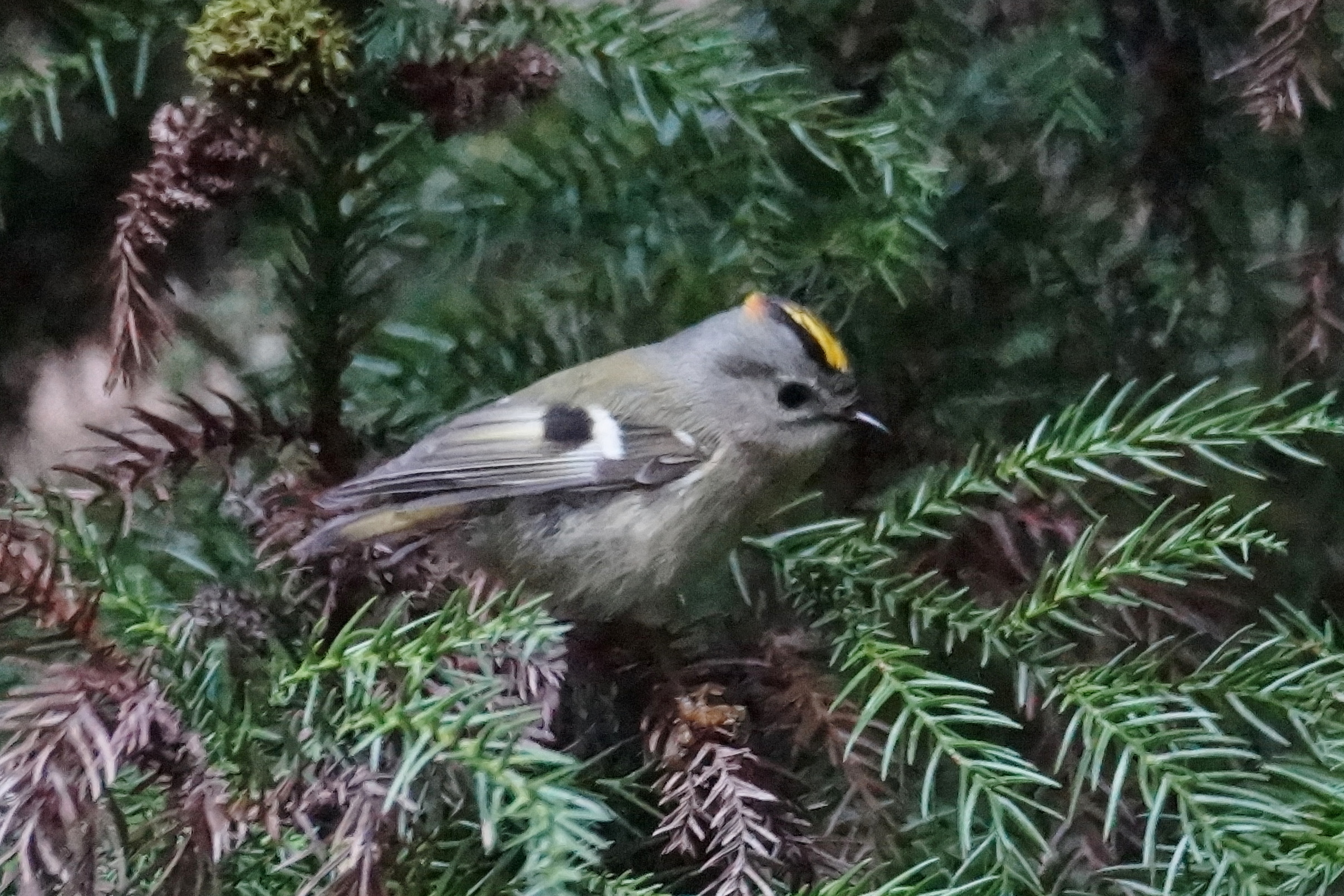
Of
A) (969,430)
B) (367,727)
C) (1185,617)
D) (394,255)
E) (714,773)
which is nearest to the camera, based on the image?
(367,727)

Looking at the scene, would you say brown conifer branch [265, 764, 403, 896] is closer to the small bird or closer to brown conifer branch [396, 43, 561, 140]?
the small bird

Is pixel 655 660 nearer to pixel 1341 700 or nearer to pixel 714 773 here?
pixel 714 773

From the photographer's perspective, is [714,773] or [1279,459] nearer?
[714,773]

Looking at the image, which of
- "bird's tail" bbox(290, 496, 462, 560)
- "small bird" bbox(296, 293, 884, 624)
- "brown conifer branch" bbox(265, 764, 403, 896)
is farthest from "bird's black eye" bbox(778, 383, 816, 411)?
"brown conifer branch" bbox(265, 764, 403, 896)

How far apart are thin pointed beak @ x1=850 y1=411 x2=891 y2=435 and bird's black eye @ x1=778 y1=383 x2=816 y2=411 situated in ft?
0.33

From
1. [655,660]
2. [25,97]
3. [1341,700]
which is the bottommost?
[1341,700]

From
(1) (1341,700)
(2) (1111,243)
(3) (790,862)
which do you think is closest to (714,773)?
(3) (790,862)

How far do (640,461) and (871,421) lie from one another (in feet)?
0.67

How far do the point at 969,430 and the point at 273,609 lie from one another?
51 cm

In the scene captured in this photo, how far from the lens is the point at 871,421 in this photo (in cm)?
86

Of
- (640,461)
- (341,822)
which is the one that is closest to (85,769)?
(341,822)

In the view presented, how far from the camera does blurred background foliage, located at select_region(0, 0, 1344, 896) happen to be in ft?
1.74

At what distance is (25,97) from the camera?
2.27ft

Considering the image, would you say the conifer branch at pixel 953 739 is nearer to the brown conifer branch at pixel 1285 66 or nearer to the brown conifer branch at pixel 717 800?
the brown conifer branch at pixel 717 800
